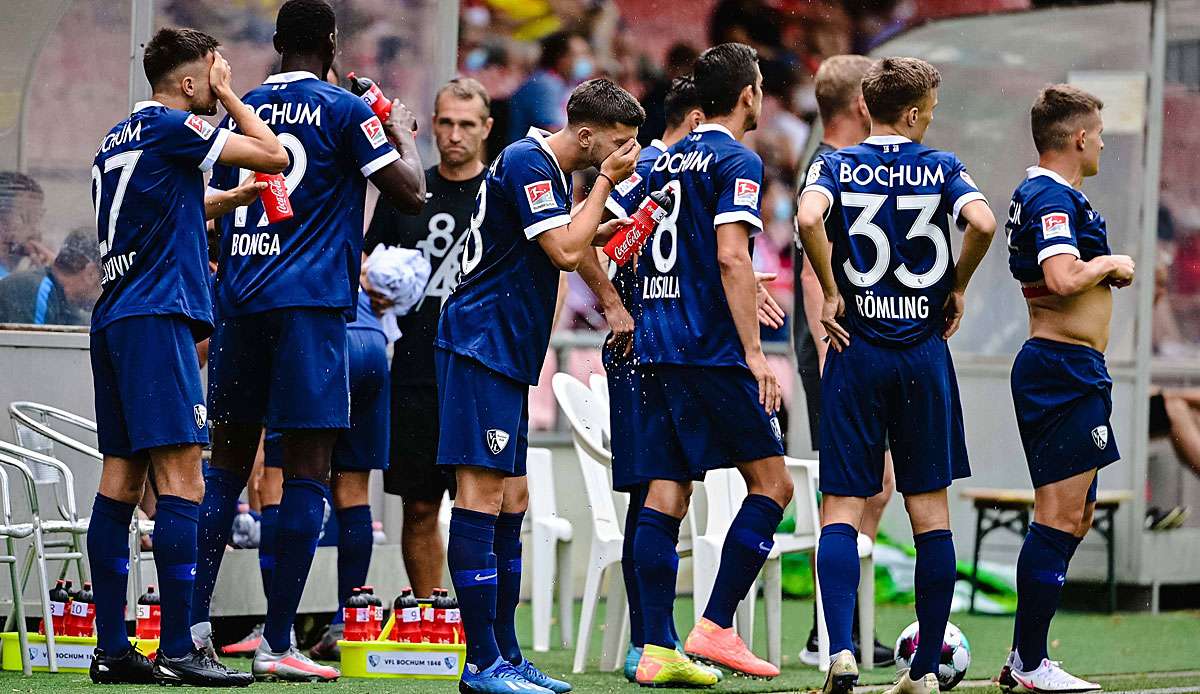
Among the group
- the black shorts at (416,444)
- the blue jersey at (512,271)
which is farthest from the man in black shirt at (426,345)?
the blue jersey at (512,271)

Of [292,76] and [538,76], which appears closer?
[292,76]

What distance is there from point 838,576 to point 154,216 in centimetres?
247

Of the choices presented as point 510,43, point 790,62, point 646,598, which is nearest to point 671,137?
point 646,598

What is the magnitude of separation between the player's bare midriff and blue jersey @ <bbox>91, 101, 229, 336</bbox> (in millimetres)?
2878

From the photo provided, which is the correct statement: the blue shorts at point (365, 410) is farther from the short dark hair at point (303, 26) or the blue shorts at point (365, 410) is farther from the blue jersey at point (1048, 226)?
the blue jersey at point (1048, 226)

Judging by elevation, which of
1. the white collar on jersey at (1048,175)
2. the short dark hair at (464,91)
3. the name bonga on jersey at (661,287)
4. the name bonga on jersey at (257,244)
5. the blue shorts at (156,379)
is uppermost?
the short dark hair at (464,91)

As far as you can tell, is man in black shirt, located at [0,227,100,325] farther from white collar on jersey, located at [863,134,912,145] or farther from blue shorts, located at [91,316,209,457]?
white collar on jersey, located at [863,134,912,145]

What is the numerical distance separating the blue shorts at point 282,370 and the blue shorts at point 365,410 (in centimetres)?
75

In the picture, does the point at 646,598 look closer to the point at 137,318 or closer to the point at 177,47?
the point at 137,318

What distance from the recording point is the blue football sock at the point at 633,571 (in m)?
6.84

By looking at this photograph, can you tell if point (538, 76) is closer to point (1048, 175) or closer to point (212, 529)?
point (1048, 175)

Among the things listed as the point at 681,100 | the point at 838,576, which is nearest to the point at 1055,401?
the point at 838,576

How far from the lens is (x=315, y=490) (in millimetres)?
6391

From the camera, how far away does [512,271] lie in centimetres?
582
